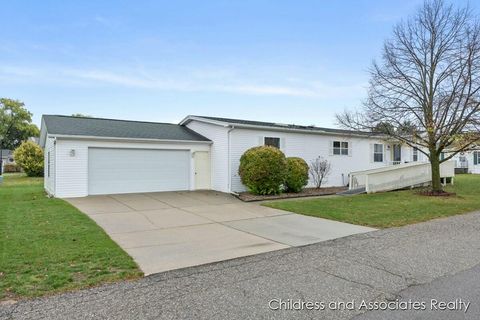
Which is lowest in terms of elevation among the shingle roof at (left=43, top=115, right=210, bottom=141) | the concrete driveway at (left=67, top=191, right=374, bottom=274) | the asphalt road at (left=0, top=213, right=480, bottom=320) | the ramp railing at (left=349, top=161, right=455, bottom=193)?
the asphalt road at (left=0, top=213, right=480, bottom=320)

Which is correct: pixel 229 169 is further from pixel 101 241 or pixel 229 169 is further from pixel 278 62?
pixel 101 241

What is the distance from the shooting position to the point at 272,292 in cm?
400

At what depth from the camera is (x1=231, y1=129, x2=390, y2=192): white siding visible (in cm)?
1565

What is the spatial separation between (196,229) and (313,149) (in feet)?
38.5

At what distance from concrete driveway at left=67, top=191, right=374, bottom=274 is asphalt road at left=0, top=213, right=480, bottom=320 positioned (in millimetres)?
594

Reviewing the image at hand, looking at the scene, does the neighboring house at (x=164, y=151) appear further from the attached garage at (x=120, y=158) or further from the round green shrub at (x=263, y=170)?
the round green shrub at (x=263, y=170)

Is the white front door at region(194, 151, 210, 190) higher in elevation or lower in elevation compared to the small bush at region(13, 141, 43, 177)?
lower

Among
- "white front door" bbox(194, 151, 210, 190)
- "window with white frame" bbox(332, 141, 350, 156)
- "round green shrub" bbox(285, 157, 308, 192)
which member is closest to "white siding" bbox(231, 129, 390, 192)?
"window with white frame" bbox(332, 141, 350, 156)

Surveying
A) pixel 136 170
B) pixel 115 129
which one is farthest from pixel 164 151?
pixel 115 129

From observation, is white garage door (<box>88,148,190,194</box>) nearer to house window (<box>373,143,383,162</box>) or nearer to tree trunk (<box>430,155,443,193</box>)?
tree trunk (<box>430,155,443,193</box>)

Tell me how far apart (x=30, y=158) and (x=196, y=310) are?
1223 inches

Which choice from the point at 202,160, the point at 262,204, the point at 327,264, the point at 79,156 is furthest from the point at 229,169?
the point at 327,264

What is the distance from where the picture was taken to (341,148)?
19.4m

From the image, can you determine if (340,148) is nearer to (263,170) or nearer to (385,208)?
(263,170)
